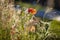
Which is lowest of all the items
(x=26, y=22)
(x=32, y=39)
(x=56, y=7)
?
(x=32, y=39)

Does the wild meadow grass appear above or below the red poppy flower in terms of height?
below

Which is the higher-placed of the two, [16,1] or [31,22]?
[16,1]

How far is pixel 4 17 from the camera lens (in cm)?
203

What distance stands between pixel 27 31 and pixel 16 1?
28 centimetres

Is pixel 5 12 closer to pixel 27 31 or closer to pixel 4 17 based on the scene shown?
pixel 4 17

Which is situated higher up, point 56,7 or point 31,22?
point 56,7

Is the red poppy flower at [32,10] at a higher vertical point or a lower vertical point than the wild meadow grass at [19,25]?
higher

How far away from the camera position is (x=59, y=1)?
191cm

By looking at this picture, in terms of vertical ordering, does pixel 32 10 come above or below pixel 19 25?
above

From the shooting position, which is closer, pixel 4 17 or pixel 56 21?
pixel 56 21

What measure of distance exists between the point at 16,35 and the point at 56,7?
1.37 ft

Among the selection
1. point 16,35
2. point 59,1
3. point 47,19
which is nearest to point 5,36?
point 16,35

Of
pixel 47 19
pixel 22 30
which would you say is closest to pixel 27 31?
pixel 22 30

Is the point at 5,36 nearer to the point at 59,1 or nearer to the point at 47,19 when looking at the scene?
the point at 47,19
